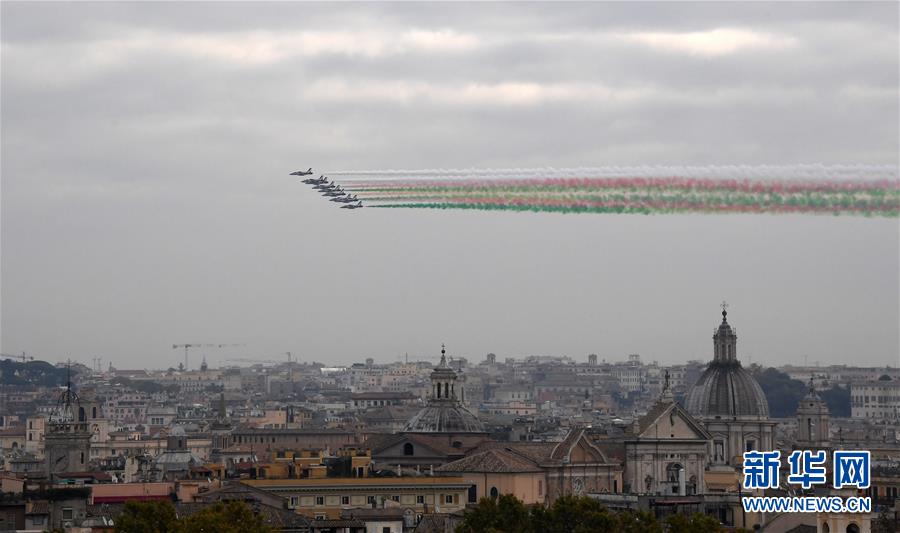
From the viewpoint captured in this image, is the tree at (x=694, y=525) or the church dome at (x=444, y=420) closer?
the tree at (x=694, y=525)

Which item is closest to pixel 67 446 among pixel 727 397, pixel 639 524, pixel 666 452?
pixel 666 452

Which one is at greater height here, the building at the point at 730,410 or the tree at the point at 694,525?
the building at the point at 730,410

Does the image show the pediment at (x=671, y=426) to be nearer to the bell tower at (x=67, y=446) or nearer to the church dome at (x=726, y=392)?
the church dome at (x=726, y=392)

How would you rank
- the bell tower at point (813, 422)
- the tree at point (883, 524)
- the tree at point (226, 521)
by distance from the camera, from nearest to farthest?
the tree at point (226, 521) < the tree at point (883, 524) < the bell tower at point (813, 422)

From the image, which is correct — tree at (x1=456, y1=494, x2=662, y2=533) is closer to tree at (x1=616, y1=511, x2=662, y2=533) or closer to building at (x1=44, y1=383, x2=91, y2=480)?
tree at (x1=616, y1=511, x2=662, y2=533)

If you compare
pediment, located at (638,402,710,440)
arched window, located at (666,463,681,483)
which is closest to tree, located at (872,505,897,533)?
arched window, located at (666,463,681,483)

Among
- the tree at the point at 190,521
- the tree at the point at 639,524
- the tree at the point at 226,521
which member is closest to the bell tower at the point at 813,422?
the tree at the point at 639,524

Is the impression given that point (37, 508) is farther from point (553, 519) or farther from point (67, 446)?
point (67, 446)

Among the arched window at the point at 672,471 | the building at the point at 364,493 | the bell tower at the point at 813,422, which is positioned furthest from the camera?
the bell tower at the point at 813,422

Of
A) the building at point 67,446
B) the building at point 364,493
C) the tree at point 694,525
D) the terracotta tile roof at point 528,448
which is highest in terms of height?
the building at point 67,446
